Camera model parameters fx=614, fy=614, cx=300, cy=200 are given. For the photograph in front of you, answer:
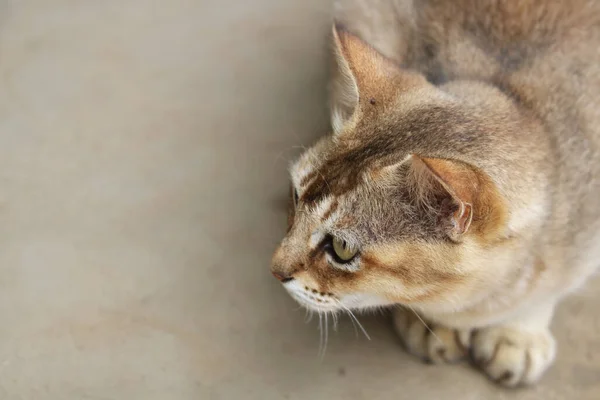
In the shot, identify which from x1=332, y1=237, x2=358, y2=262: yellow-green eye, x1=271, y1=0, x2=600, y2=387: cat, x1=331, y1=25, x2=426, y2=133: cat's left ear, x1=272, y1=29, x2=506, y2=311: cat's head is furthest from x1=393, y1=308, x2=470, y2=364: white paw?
x1=331, y1=25, x2=426, y2=133: cat's left ear

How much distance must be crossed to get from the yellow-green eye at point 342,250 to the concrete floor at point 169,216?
411 mm

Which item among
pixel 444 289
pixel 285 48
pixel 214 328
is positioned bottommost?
pixel 214 328

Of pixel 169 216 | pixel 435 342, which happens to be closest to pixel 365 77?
pixel 435 342

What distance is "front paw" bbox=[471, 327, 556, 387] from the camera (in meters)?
1.28

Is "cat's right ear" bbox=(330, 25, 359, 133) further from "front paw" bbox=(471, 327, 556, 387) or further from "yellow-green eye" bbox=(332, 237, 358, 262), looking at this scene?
"front paw" bbox=(471, 327, 556, 387)

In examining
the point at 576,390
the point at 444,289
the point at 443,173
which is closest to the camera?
the point at 443,173

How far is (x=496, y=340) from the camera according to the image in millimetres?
1307

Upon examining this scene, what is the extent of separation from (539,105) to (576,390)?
1.98 ft

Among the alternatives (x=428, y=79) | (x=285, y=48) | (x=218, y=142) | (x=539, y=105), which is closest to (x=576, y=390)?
(x=539, y=105)

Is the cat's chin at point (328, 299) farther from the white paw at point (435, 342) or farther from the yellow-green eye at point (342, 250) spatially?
the white paw at point (435, 342)

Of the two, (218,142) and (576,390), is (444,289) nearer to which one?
(576,390)

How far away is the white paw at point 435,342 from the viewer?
4.29 ft

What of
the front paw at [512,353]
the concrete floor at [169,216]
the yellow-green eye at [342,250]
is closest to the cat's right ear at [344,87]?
the yellow-green eye at [342,250]

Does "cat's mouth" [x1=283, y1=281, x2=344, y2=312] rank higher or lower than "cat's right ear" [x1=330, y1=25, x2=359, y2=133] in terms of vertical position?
lower
